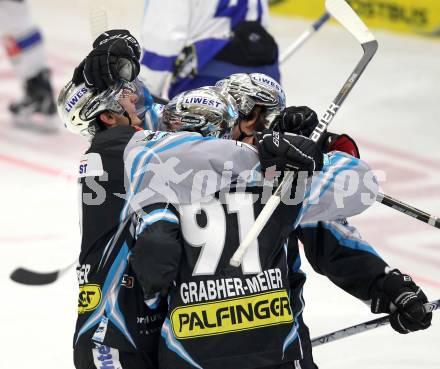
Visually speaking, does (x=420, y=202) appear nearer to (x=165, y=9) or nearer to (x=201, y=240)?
(x=165, y=9)


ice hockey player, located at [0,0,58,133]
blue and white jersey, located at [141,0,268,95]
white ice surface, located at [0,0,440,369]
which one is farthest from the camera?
ice hockey player, located at [0,0,58,133]

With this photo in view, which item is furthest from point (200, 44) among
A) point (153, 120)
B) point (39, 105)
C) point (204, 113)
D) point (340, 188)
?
point (39, 105)

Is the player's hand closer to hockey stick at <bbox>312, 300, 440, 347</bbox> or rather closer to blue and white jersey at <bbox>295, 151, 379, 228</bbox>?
blue and white jersey at <bbox>295, 151, 379, 228</bbox>

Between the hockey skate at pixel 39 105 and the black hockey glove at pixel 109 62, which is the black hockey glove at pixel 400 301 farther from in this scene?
the hockey skate at pixel 39 105

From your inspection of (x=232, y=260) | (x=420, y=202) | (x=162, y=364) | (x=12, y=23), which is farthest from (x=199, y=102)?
(x=12, y=23)

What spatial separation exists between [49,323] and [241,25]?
141cm

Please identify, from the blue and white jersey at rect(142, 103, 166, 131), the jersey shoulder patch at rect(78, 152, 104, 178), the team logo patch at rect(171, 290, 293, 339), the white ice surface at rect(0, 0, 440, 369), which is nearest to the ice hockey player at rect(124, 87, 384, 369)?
the team logo patch at rect(171, 290, 293, 339)

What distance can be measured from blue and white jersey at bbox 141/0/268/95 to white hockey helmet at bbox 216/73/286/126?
1.63m

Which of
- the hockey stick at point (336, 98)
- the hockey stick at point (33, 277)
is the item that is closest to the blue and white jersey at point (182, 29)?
the hockey stick at point (33, 277)

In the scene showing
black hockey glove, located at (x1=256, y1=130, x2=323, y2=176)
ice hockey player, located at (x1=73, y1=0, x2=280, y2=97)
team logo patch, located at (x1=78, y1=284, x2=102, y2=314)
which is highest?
black hockey glove, located at (x1=256, y1=130, x2=323, y2=176)

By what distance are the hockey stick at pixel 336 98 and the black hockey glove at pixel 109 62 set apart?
1.66 feet

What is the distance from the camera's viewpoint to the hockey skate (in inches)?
264

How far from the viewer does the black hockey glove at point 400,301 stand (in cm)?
278

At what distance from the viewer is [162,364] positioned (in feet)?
8.69
